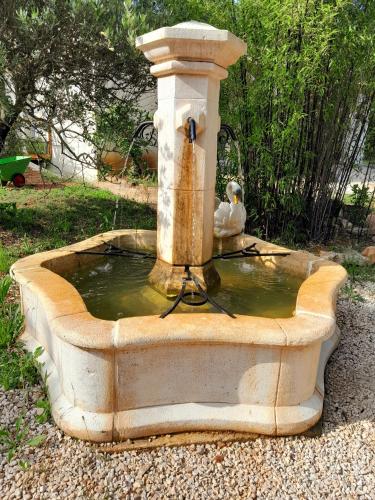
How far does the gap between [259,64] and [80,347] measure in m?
3.80

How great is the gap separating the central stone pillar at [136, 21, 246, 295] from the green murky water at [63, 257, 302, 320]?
6.0 inches

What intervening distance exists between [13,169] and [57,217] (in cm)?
217

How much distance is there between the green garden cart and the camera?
6.89 metres

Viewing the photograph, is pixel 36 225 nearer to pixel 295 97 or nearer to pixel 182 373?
pixel 295 97

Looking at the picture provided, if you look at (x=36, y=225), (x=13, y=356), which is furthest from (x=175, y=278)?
(x=36, y=225)

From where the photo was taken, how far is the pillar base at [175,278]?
2.60 metres

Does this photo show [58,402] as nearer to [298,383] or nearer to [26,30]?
[298,383]

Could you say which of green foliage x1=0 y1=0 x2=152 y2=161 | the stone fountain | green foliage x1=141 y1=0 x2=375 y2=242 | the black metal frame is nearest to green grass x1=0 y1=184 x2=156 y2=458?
the stone fountain

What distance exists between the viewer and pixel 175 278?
8.62ft

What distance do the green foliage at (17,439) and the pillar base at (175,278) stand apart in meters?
1.10

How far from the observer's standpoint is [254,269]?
10.9ft

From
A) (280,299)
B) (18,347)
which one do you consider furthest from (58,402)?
(280,299)

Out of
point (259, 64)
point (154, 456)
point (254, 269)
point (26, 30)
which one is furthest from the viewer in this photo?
point (259, 64)

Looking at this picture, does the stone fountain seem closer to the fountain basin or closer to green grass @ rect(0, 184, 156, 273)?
the fountain basin
